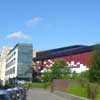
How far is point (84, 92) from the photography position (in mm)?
38375

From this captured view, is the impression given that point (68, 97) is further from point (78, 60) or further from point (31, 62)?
point (31, 62)

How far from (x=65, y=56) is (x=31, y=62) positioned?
2692 centimetres

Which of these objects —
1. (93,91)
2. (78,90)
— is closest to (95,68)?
(78,90)

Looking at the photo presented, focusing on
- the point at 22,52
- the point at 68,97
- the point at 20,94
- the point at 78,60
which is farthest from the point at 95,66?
the point at 22,52

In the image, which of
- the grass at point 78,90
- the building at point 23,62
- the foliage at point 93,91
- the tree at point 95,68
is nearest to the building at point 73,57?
the building at point 23,62

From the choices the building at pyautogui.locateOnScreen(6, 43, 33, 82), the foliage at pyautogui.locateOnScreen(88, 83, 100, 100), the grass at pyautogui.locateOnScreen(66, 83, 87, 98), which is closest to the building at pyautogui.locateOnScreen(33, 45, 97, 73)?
the building at pyautogui.locateOnScreen(6, 43, 33, 82)

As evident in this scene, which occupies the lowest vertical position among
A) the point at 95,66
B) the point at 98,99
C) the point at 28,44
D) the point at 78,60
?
the point at 98,99

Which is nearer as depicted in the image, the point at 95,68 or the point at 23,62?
the point at 95,68

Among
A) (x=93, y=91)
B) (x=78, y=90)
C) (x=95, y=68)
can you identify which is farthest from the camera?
(x=95, y=68)

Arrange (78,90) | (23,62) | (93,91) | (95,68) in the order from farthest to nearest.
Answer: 1. (23,62)
2. (95,68)
3. (78,90)
4. (93,91)

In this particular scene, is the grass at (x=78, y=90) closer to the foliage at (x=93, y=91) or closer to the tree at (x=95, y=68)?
the tree at (x=95, y=68)

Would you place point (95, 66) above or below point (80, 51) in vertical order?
below

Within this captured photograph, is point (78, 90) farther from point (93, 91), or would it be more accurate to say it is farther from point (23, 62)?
point (23, 62)

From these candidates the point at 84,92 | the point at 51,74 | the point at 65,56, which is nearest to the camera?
the point at 84,92
